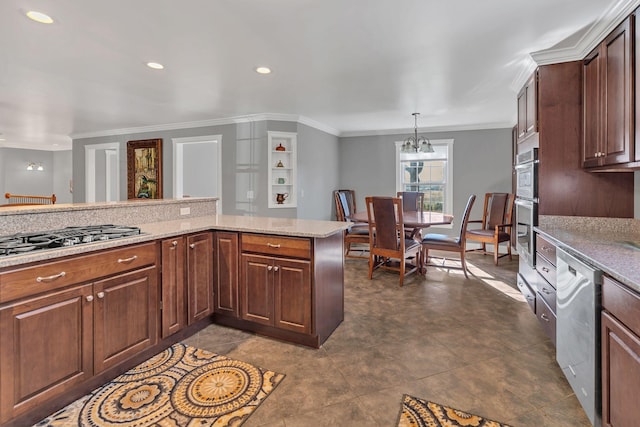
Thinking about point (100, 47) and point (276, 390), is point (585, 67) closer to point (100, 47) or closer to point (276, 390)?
point (276, 390)

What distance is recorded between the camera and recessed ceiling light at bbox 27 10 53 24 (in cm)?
211

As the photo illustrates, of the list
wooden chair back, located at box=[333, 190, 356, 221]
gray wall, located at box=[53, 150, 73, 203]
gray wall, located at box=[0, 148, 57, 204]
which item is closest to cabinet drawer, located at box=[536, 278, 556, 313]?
wooden chair back, located at box=[333, 190, 356, 221]

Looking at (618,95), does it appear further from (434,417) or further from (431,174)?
(431,174)

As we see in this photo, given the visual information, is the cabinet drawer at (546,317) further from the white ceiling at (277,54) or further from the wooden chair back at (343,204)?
the wooden chair back at (343,204)

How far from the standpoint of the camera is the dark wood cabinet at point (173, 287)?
7.32ft

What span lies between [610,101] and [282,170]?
4033 mm

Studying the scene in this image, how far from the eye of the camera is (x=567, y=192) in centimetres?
256

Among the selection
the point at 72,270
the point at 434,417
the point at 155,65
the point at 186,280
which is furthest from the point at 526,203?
the point at 155,65

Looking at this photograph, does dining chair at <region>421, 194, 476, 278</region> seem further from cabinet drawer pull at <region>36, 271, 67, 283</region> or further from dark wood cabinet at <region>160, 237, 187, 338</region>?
cabinet drawer pull at <region>36, 271, 67, 283</region>

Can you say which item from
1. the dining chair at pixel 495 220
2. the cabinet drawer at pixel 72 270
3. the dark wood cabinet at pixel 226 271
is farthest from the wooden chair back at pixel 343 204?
the cabinet drawer at pixel 72 270

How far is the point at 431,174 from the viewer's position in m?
6.40

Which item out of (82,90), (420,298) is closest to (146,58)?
(82,90)

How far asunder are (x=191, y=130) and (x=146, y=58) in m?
2.84

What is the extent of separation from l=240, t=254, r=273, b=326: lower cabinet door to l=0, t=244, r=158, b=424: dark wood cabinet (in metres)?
0.64
